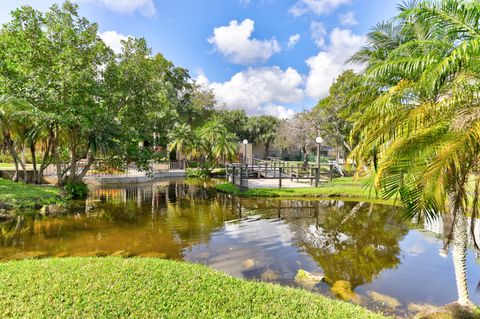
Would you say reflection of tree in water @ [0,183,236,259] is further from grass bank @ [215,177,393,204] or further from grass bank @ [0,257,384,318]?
grass bank @ [0,257,384,318]

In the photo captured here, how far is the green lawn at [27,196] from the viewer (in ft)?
33.6

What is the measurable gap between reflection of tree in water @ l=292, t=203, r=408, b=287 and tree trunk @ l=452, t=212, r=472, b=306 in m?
1.60

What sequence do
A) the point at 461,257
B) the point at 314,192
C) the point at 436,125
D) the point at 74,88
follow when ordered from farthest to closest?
the point at 314,192, the point at 74,88, the point at 461,257, the point at 436,125

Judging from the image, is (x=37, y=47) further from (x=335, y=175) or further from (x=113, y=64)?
(x=335, y=175)

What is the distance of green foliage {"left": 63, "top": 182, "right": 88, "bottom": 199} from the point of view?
13.5m

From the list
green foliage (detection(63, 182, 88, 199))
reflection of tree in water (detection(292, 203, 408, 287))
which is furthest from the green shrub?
reflection of tree in water (detection(292, 203, 408, 287))

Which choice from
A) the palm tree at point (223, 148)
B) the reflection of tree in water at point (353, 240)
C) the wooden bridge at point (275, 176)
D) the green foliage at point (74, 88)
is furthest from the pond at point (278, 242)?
the palm tree at point (223, 148)

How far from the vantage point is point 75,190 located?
13.9 metres

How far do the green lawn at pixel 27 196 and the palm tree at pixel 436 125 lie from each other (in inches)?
438

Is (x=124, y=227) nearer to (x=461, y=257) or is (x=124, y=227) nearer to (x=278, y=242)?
(x=278, y=242)

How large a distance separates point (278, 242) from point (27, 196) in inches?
368

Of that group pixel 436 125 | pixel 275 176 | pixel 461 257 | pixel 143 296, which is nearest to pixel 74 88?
pixel 143 296

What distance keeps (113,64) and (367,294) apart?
12.6 metres

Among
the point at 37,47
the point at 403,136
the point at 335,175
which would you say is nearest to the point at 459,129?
the point at 403,136
